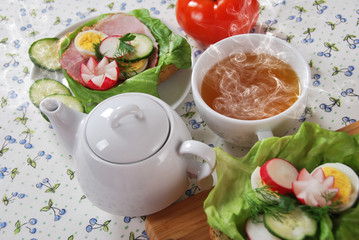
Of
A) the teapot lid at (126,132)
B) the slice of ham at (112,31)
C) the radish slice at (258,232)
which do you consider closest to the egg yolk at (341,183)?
the radish slice at (258,232)

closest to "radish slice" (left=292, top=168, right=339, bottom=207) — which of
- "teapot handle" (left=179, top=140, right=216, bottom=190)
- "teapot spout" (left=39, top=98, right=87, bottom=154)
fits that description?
"teapot handle" (left=179, top=140, right=216, bottom=190)

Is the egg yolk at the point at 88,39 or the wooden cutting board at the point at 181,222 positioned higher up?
the egg yolk at the point at 88,39

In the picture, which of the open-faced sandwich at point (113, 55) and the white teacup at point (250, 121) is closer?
the white teacup at point (250, 121)

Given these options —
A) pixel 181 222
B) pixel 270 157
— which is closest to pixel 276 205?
pixel 270 157

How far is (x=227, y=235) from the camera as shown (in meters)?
1.08

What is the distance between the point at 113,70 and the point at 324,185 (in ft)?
2.86

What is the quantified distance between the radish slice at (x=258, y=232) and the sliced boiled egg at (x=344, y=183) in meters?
0.20

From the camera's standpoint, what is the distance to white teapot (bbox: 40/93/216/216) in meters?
1.10

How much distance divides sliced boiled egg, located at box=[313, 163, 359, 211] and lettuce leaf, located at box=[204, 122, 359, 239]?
69mm

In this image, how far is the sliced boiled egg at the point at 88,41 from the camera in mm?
1621

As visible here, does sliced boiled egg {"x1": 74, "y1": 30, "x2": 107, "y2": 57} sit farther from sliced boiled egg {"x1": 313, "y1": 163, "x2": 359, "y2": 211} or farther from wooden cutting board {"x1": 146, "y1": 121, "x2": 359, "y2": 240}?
sliced boiled egg {"x1": 313, "y1": 163, "x2": 359, "y2": 211}

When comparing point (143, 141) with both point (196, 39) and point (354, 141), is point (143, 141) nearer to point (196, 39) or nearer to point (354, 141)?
point (354, 141)

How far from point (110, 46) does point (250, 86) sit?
58cm

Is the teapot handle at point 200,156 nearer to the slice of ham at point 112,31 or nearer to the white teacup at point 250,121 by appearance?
the white teacup at point 250,121
